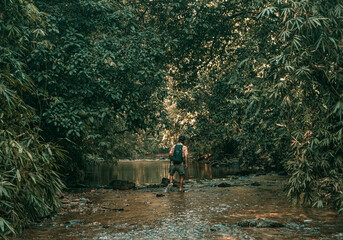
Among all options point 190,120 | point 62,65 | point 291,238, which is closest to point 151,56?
point 62,65

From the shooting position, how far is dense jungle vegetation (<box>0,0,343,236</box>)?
7.80 meters

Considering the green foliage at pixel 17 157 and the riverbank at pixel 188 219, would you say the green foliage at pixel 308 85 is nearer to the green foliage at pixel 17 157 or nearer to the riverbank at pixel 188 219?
the riverbank at pixel 188 219

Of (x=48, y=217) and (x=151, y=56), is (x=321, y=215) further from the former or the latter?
(x=151, y=56)

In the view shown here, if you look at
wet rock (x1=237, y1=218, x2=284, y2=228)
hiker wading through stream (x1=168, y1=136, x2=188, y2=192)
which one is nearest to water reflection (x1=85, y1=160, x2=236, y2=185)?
hiker wading through stream (x1=168, y1=136, x2=188, y2=192)

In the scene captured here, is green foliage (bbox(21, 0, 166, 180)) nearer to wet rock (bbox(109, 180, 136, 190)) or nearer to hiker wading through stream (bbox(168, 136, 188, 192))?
hiker wading through stream (bbox(168, 136, 188, 192))

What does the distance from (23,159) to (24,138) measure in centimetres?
83

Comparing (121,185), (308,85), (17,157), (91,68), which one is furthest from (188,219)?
(121,185)

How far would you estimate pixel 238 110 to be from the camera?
48.3 ft

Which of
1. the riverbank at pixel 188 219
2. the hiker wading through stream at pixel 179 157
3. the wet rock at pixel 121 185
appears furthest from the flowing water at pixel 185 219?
the wet rock at pixel 121 185

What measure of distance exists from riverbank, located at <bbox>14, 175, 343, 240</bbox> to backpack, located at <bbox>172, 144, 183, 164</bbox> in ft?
7.67

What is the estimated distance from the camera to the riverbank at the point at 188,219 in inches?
266

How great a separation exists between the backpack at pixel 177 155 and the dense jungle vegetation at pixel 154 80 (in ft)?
3.72

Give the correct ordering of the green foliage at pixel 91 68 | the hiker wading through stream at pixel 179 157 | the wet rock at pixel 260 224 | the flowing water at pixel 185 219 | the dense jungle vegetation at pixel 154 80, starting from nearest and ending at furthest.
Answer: the flowing water at pixel 185 219 < the wet rock at pixel 260 224 < the dense jungle vegetation at pixel 154 80 < the green foliage at pixel 91 68 < the hiker wading through stream at pixel 179 157

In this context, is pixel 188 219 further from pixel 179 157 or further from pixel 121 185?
pixel 121 185
